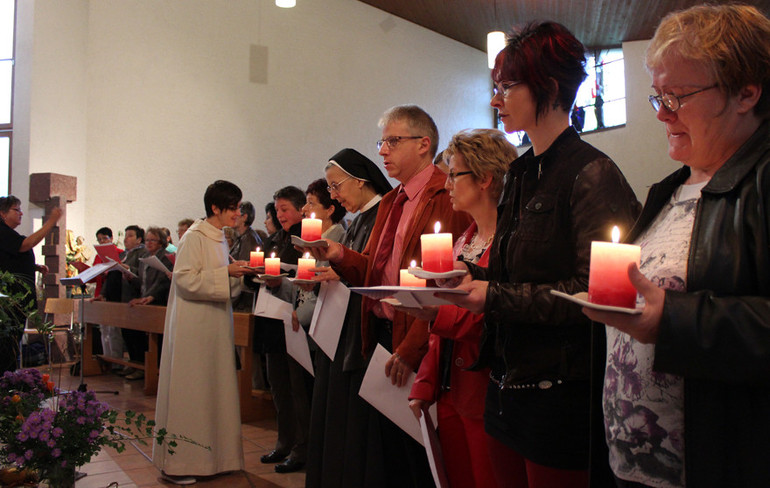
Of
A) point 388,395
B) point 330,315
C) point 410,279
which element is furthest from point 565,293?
point 330,315

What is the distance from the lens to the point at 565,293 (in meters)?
1.18

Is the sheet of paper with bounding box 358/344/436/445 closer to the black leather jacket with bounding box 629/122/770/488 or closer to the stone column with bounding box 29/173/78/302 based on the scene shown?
the black leather jacket with bounding box 629/122/770/488

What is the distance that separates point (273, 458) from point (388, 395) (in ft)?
6.52

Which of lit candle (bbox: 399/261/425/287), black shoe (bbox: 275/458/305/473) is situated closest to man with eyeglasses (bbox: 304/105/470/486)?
lit candle (bbox: 399/261/425/287)

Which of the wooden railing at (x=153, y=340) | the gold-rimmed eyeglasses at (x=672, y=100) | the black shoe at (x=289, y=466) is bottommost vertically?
the black shoe at (x=289, y=466)

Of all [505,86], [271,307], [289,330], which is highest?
[505,86]

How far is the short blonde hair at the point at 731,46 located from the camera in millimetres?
1045

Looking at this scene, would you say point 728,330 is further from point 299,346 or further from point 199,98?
point 199,98

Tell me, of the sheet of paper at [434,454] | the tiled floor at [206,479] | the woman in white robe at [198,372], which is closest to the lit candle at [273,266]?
the woman in white robe at [198,372]

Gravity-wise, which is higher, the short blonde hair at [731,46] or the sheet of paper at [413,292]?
the short blonde hair at [731,46]

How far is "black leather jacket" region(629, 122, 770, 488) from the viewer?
0.90 m

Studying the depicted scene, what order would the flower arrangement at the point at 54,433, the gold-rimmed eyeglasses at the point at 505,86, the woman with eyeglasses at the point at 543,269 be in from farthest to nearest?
1. the flower arrangement at the point at 54,433
2. the gold-rimmed eyeglasses at the point at 505,86
3. the woman with eyeglasses at the point at 543,269

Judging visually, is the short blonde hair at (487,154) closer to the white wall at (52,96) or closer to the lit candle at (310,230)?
the lit candle at (310,230)

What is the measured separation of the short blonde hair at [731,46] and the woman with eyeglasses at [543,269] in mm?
395
